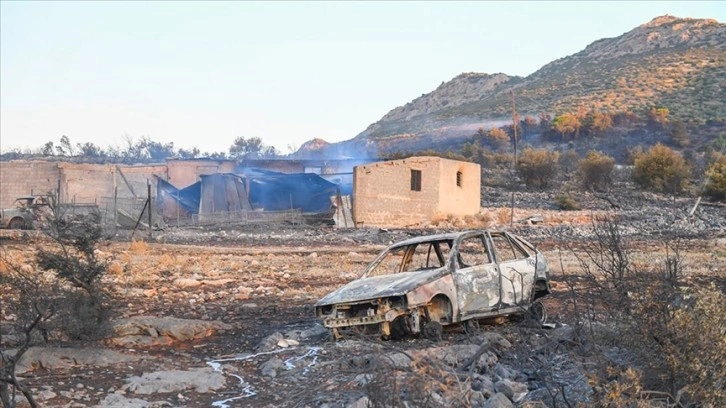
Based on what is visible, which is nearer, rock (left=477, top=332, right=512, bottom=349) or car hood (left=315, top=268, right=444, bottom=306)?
rock (left=477, top=332, right=512, bottom=349)

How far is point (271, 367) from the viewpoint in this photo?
29.2ft

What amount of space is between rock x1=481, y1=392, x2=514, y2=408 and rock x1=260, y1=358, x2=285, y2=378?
3306 mm

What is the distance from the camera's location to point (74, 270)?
398 inches

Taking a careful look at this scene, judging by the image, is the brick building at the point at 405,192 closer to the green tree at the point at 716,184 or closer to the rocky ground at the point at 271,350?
the rocky ground at the point at 271,350

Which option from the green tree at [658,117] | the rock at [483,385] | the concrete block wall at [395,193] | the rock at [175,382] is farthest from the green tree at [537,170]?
the rock at [483,385]

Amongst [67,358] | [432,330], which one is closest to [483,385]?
[432,330]

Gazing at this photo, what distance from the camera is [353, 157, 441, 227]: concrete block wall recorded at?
1348 inches

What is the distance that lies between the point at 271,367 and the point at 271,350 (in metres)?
1.16

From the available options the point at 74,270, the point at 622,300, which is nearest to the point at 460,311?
the point at 622,300

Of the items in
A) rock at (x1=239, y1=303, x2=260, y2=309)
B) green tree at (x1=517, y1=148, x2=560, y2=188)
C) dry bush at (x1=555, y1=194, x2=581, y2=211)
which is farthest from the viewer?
green tree at (x1=517, y1=148, x2=560, y2=188)

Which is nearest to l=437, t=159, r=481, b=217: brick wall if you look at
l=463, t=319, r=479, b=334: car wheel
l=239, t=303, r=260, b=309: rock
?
l=239, t=303, r=260, b=309: rock

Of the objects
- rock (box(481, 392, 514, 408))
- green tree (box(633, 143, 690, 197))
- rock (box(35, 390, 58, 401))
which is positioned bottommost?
rock (box(35, 390, 58, 401))

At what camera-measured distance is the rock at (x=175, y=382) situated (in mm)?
8047

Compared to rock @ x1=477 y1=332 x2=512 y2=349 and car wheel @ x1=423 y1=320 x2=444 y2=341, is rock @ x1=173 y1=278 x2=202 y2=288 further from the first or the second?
rock @ x1=477 y1=332 x2=512 y2=349
